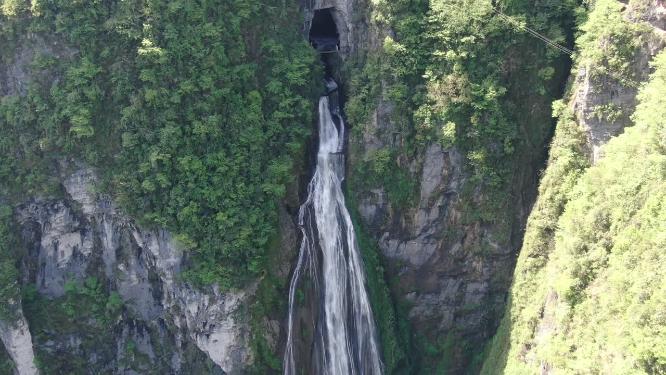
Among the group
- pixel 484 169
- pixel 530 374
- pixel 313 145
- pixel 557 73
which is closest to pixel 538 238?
pixel 484 169

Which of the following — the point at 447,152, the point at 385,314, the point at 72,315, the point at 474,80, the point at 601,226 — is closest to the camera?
the point at 601,226

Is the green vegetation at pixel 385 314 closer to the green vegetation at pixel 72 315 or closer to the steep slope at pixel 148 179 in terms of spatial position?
the steep slope at pixel 148 179

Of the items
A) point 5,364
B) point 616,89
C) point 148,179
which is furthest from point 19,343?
point 616,89

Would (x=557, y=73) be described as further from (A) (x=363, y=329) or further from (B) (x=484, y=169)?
(A) (x=363, y=329)

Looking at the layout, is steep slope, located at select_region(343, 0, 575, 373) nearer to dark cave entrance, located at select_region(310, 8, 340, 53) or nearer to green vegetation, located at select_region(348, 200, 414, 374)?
green vegetation, located at select_region(348, 200, 414, 374)

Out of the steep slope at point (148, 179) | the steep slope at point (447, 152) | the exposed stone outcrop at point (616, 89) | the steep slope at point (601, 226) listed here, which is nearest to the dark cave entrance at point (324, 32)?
the steep slope at point (447, 152)

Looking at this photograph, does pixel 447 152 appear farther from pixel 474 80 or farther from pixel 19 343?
pixel 19 343
